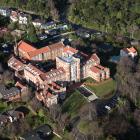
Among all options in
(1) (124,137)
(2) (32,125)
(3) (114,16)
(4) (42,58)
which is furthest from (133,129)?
(3) (114,16)

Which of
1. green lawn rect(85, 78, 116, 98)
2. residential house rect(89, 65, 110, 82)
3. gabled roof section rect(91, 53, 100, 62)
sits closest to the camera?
green lawn rect(85, 78, 116, 98)

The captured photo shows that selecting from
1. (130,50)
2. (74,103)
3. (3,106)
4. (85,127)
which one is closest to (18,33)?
(130,50)

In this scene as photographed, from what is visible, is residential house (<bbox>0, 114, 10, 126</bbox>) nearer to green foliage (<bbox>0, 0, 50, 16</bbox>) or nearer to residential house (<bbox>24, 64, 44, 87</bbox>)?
residential house (<bbox>24, 64, 44, 87</bbox>)

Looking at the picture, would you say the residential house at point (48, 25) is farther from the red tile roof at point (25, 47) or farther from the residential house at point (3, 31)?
the red tile roof at point (25, 47)

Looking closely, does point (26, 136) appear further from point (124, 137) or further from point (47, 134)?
point (124, 137)

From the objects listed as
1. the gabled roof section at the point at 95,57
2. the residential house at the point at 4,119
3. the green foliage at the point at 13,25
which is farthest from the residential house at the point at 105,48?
the residential house at the point at 4,119

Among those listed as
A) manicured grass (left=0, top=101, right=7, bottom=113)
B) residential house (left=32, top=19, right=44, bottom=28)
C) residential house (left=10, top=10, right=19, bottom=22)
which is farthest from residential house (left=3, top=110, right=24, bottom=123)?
residential house (left=10, top=10, right=19, bottom=22)
